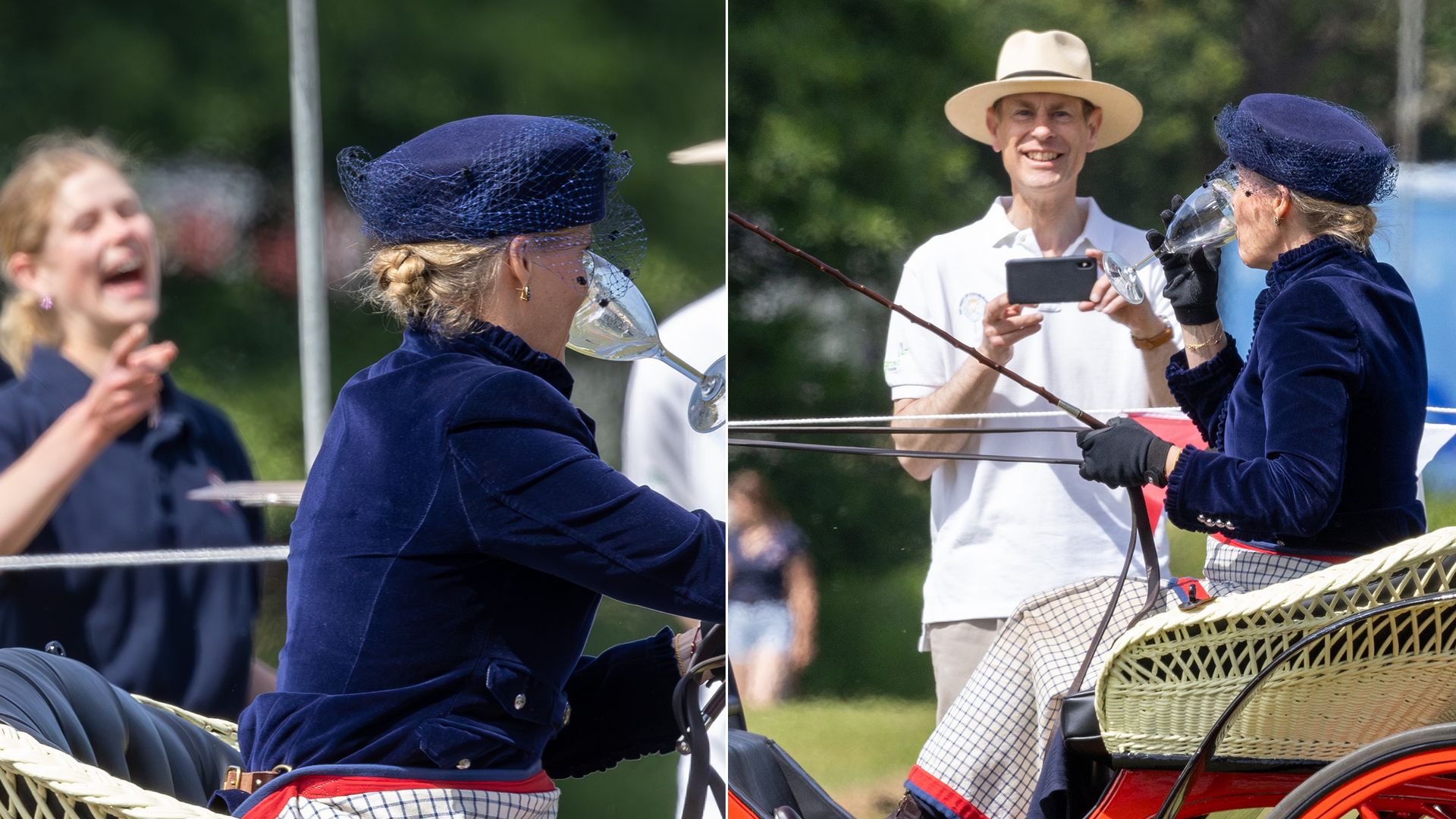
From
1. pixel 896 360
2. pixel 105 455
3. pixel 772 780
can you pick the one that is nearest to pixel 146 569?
pixel 105 455

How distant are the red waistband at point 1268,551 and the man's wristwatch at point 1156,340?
28 cm

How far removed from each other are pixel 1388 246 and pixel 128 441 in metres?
2.10

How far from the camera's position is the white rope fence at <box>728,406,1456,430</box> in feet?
6.95

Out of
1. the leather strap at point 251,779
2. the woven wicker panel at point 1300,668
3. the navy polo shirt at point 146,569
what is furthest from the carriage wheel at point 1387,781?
the navy polo shirt at point 146,569

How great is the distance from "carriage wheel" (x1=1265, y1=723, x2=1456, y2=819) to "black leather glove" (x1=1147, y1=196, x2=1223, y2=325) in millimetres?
635

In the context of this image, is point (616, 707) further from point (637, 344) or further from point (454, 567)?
point (637, 344)

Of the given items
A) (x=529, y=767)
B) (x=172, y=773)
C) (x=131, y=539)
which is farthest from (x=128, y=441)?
(x=529, y=767)

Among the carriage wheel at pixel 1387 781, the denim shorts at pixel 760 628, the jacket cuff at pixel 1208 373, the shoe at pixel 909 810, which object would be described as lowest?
the shoe at pixel 909 810

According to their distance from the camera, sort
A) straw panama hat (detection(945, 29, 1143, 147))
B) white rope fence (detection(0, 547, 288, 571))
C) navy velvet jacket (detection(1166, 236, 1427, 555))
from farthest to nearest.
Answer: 1. white rope fence (detection(0, 547, 288, 571))
2. straw panama hat (detection(945, 29, 1143, 147))
3. navy velvet jacket (detection(1166, 236, 1427, 555))

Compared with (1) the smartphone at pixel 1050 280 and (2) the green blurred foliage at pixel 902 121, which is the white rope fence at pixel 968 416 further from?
(1) the smartphone at pixel 1050 280

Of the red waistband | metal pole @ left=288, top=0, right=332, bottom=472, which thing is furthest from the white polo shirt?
metal pole @ left=288, top=0, right=332, bottom=472

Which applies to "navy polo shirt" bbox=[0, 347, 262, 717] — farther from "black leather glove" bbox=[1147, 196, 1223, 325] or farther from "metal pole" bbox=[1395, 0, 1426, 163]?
"metal pole" bbox=[1395, 0, 1426, 163]

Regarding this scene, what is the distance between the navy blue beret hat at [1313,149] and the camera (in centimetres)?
198

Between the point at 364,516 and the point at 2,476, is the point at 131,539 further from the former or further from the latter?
the point at 364,516
